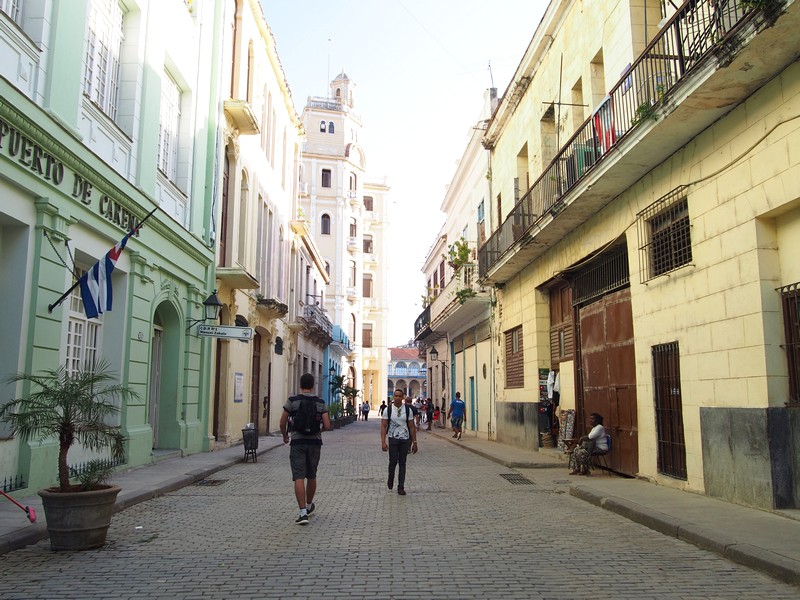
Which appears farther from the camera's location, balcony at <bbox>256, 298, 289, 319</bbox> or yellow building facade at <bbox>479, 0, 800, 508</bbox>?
balcony at <bbox>256, 298, 289, 319</bbox>

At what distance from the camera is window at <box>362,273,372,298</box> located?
59625mm

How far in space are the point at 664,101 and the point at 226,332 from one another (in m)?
9.64

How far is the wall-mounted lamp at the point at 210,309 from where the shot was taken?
→ 50.6 feet

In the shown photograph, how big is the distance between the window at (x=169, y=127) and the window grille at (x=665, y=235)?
929cm

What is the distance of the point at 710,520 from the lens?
23.2 feet

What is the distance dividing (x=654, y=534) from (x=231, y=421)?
14.1 meters

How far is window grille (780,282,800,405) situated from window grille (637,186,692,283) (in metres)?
2.06

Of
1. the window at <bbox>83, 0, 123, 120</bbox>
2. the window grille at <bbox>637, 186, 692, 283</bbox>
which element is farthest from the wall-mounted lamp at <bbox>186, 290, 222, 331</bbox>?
the window grille at <bbox>637, 186, 692, 283</bbox>

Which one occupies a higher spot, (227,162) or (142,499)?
(227,162)

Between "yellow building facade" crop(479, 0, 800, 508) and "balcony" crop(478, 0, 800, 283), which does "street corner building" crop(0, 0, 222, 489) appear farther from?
"balcony" crop(478, 0, 800, 283)

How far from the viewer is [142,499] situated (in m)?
9.15

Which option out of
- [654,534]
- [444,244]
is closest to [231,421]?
[654,534]

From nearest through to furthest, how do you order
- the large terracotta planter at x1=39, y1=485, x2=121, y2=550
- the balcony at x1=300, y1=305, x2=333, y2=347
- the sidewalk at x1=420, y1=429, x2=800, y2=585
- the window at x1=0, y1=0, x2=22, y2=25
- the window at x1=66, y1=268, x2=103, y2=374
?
the sidewalk at x1=420, y1=429, x2=800, y2=585 < the large terracotta planter at x1=39, y1=485, x2=121, y2=550 < the window at x1=0, y1=0, x2=22, y2=25 < the window at x1=66, y1=268, x2=103, y2=374 < the balcony at x1=300, y1=305, x2=333, y2=347

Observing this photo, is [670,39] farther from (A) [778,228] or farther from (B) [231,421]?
(B) [231,421]
